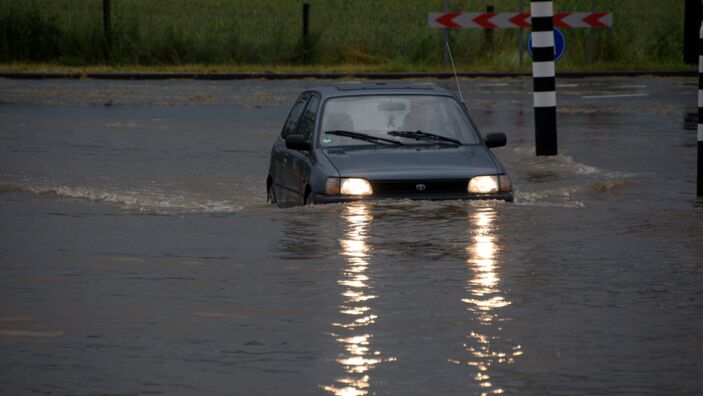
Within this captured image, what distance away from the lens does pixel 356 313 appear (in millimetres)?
9508

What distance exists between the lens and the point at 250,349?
27.9 feet

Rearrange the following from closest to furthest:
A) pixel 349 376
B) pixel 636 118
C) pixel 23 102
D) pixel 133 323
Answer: pixel 349 376 < pixel 133 323 < pixel 636 118 < pixel 23 102

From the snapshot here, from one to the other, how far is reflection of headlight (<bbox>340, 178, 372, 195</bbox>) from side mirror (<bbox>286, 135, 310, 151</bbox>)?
84cm

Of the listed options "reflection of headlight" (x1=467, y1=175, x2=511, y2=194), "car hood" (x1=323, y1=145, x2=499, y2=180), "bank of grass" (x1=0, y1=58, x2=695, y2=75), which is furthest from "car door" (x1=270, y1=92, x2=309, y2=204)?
"bank of grass" (x1=0, y1=58, x2=695, y2=75)

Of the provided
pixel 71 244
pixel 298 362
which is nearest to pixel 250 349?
pixel 298 362

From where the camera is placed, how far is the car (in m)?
13.5

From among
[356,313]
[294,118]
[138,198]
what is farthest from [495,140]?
[356,313]

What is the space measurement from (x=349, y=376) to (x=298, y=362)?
0.41 metres

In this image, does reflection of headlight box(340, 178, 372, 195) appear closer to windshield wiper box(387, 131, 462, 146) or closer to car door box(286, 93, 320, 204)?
car door box(286, 93, 320, 204)

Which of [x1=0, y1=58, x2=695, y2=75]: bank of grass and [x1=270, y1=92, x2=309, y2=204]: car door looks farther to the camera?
[x1=0, y1=58, x2=695, y2=75]: bank of grass

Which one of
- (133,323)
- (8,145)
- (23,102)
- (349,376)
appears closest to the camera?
(349,376)

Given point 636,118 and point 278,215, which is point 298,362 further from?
point 636,118

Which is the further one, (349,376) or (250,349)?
(250,349)

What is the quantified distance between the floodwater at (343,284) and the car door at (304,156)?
0.27 meters
